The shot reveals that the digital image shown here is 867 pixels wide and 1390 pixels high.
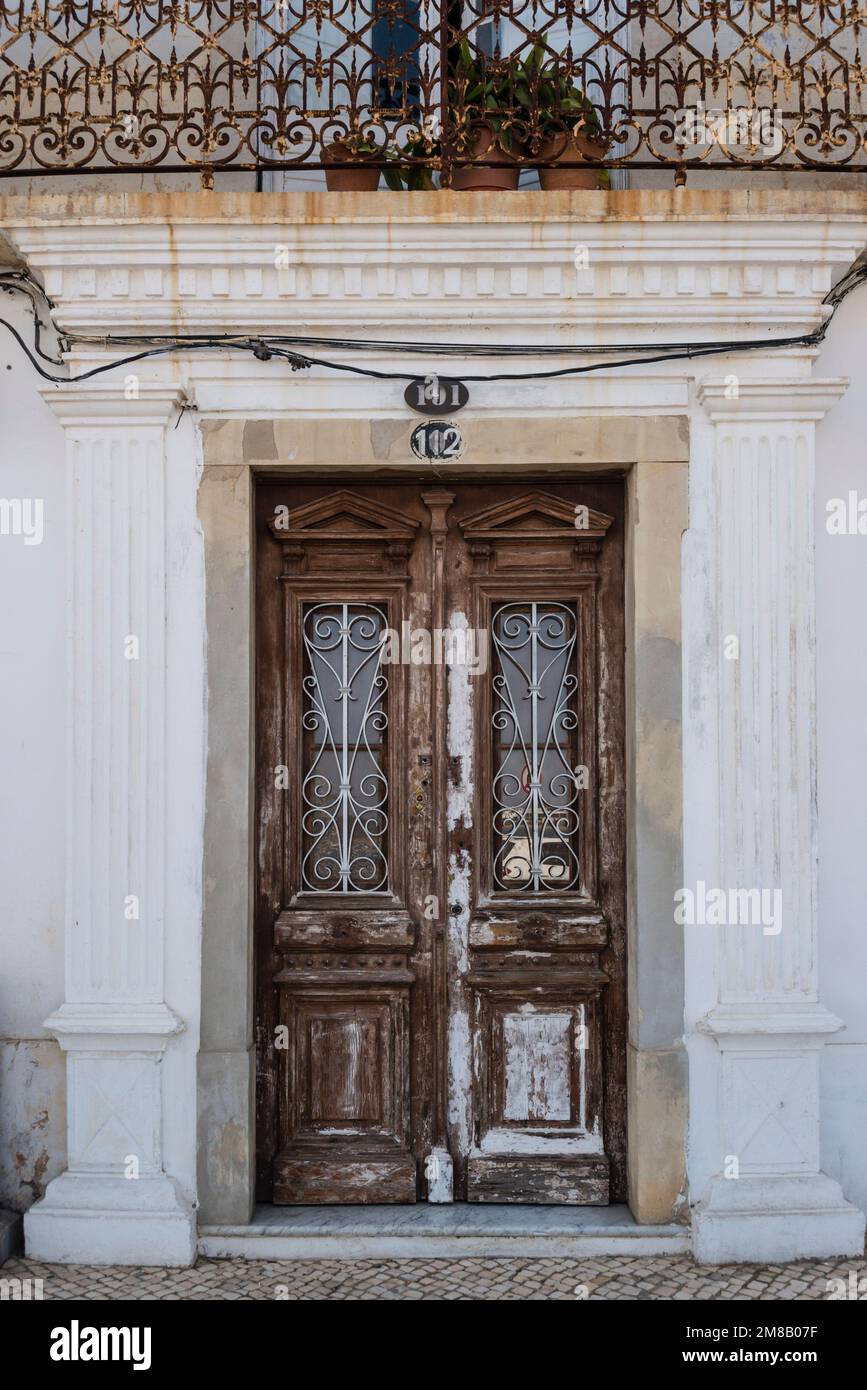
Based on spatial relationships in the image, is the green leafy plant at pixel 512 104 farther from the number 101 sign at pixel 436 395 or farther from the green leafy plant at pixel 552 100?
the number 101 sign at pixel 436 395

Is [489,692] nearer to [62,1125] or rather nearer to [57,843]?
[57,843]

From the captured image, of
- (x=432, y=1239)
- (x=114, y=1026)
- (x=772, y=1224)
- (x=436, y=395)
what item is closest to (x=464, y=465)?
(x=436, y=395)

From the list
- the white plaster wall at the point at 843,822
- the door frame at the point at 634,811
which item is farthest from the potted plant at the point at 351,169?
the white plaster wall at the point at 843,822

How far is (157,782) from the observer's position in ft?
15.3

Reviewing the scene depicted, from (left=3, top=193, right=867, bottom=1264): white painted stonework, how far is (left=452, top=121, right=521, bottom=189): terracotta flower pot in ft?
0.86

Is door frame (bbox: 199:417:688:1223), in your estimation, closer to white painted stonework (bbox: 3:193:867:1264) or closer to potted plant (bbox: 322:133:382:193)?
white painted stonework (bbox: 3:193:867:1264)

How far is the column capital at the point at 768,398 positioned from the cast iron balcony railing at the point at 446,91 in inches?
32.8

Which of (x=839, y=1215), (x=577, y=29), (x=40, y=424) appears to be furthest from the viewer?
(x=577, y=29)

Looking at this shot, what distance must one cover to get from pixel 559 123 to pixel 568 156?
133 millimetres

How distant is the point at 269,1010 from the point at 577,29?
15.5 ft

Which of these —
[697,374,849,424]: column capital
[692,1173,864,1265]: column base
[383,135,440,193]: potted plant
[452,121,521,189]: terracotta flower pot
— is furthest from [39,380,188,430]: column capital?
[692,1173,864,1265]: column base

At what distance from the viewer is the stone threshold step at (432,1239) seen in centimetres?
455

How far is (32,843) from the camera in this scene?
4.82 meters

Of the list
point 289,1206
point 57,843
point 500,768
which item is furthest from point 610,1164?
point 57,843
